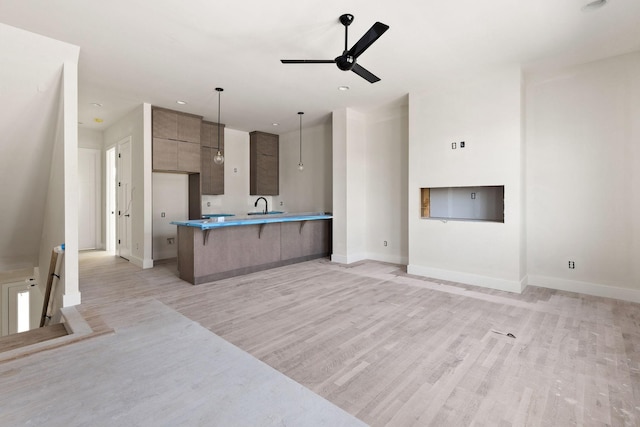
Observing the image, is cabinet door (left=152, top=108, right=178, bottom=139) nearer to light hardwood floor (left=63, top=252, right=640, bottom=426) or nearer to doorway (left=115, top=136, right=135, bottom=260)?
doorway (left=115, top=136, right=135, bottom=260)

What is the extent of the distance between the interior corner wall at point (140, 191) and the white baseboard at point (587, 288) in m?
6.21

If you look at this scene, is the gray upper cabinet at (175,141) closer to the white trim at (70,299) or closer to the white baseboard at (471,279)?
the white trim at (70,299)

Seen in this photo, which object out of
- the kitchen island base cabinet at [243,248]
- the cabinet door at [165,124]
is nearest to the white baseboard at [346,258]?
the kitchen island base cabinet at [243,248]

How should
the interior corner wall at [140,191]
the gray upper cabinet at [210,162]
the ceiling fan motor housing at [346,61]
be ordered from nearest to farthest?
the ceiling fan motor housing at [346,61]
the interior corner wall at [140,191]
the gray upper cabinet at [210,162]

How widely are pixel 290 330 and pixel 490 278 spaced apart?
2.99 meters

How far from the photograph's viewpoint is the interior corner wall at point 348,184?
5676 mm

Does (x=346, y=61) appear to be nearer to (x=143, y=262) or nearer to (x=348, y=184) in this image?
(x=348, y=184)

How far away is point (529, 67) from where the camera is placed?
12.5ft

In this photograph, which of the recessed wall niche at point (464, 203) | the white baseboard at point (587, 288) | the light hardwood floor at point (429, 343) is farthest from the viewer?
the recessed wall niche at point (464, 203)

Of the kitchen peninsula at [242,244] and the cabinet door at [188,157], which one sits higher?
the cabinet door at [188,157]

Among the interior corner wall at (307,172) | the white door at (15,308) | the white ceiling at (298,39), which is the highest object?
the white ceiling at (298,39)

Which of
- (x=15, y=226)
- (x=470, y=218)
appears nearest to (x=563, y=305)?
(x=470, y=218)

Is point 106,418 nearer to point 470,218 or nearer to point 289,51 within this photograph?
point 289,51

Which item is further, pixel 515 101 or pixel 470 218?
pixel 470 218
